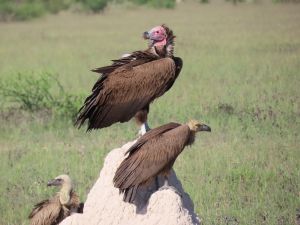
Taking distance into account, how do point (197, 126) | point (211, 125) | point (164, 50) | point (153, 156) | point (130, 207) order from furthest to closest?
1. point (211, 125)
2. point (164, 50)
3. point (130, 207)
4. point (153, 156)
5. point (197, 126)

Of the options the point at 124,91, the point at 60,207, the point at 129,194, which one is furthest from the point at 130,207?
the point at 124,91

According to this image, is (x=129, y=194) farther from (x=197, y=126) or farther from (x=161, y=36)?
(x=161, y=36)

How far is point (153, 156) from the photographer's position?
6875 mm

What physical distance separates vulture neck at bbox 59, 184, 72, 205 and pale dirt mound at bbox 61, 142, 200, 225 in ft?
1.40

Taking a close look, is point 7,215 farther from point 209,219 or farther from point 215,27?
point 215,27

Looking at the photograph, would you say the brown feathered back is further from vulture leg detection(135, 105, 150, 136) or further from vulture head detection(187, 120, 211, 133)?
vulture head detection(187, 120, 211, 133)

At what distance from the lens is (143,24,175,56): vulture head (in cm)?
768

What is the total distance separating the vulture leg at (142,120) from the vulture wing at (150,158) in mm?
716

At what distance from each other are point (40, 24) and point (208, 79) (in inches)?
770

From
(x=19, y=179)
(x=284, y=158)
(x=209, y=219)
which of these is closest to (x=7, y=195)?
(x=19, y=179)

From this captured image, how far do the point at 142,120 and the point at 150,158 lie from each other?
3.27 feet

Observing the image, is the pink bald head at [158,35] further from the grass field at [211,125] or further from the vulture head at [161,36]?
the grass field at [211,125]

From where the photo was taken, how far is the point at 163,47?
25.5ft

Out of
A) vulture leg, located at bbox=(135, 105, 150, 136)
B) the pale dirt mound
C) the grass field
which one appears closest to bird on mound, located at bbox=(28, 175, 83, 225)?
the pale dirt mound
